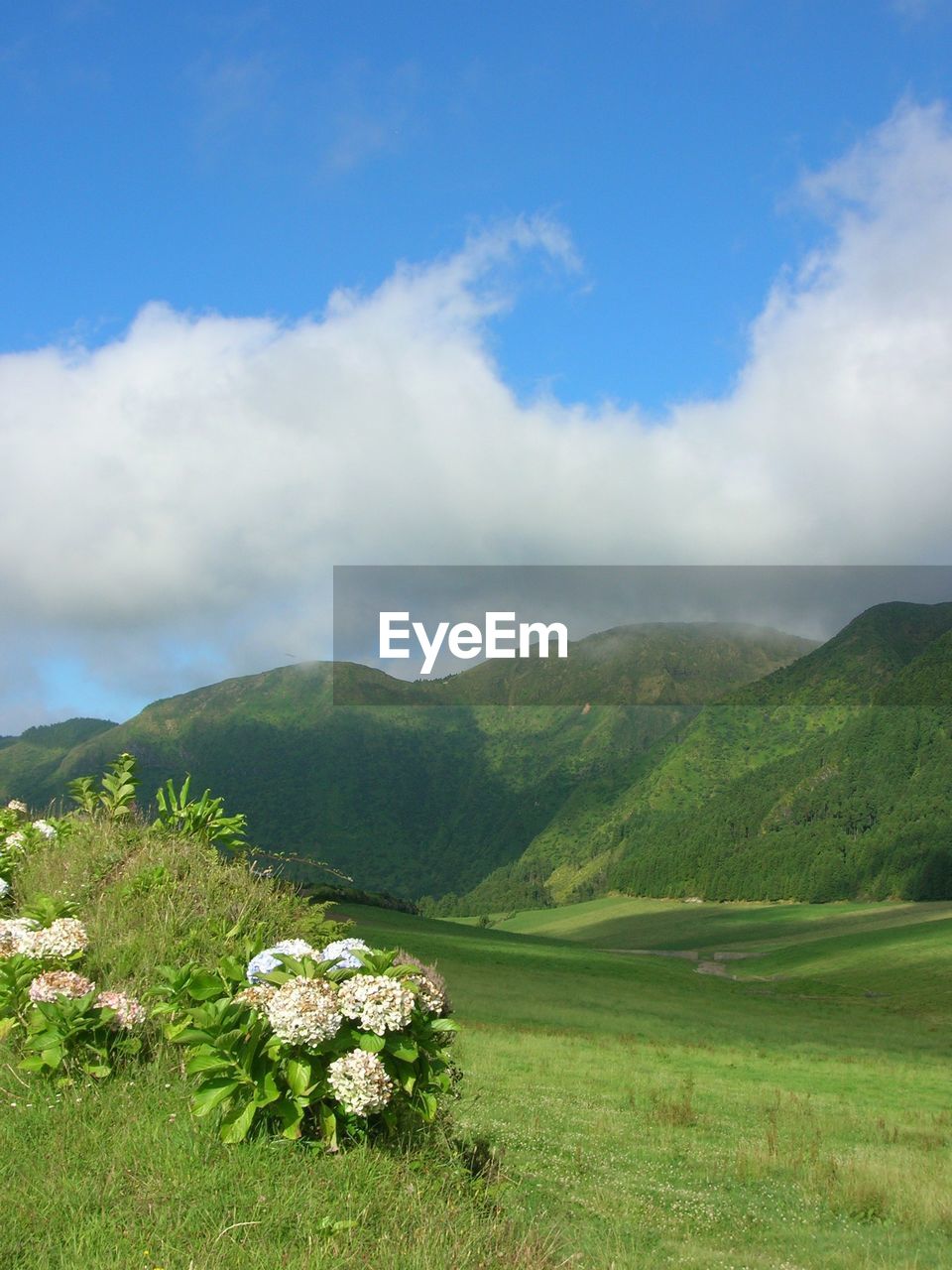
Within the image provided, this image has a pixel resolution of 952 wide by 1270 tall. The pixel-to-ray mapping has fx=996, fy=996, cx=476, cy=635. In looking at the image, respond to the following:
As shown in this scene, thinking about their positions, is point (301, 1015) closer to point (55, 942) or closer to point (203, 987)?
point (203, 987)

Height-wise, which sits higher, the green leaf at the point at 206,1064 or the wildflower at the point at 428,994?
the wildflower at the point at 428,994

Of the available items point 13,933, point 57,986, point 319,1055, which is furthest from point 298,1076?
point 13,933

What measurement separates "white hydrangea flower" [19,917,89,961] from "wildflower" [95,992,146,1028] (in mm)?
704

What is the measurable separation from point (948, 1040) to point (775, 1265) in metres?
32.2

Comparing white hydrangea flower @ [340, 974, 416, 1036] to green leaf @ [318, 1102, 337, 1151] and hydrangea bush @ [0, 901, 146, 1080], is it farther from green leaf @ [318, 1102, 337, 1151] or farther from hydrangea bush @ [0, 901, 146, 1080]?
hydrangea bush @ [0, 901, 146, 1080]

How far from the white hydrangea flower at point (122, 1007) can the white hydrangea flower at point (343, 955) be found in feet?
4.35

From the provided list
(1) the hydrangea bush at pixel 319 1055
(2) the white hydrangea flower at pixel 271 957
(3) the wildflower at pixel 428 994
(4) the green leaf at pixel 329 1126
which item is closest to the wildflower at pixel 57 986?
(1) the hydrangea bush at pixel 319 1055

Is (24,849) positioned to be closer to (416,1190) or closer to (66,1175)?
(66,1175)

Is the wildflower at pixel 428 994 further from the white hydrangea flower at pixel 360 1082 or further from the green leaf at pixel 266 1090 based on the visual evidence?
the green leaf at pixel 266 1090

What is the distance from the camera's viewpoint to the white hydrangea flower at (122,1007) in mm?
6676

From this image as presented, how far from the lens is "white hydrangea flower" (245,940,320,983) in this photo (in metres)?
6.22

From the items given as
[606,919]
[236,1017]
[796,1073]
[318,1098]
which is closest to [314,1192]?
[318,1098]

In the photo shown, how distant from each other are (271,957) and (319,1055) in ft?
2.60

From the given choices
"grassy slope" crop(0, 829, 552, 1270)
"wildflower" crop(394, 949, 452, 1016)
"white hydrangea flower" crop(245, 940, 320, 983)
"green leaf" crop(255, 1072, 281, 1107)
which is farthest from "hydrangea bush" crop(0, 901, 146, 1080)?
"wildflower" crop(394, 949, 452, 1016)
